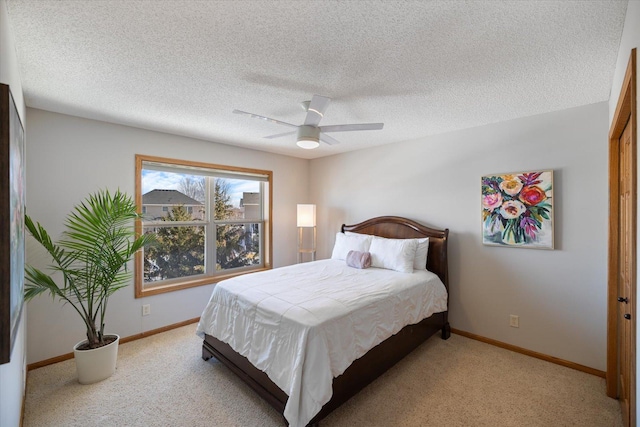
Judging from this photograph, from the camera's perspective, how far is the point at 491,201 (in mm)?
2967

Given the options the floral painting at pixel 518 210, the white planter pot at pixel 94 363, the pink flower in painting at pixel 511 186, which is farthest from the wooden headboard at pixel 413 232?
the white planter pot at pixel 94 363

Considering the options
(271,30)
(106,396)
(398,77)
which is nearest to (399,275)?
(398,77)

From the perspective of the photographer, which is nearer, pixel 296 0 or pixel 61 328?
pixel 296 0

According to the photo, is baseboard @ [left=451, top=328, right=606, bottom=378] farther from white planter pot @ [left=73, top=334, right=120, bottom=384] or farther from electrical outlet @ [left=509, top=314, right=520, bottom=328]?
white planter pot @ [left=73, top=334, right=120, bottom=384]

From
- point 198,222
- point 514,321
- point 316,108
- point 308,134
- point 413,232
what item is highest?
point 316,108

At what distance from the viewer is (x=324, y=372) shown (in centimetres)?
171

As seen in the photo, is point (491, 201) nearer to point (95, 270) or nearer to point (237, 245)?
point (237, 245)

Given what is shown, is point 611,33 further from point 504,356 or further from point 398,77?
point 504,356

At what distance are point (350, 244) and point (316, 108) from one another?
2124 mm

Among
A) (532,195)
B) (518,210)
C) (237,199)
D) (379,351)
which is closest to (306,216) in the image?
(237,199)

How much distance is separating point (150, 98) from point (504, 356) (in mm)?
4084

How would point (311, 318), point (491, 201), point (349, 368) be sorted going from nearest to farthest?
point (311, 318) < point (349, 368) < point (491, 201)

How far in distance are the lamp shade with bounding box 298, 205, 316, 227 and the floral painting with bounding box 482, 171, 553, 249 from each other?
2.34m

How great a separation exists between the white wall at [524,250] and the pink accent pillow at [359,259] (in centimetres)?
85
